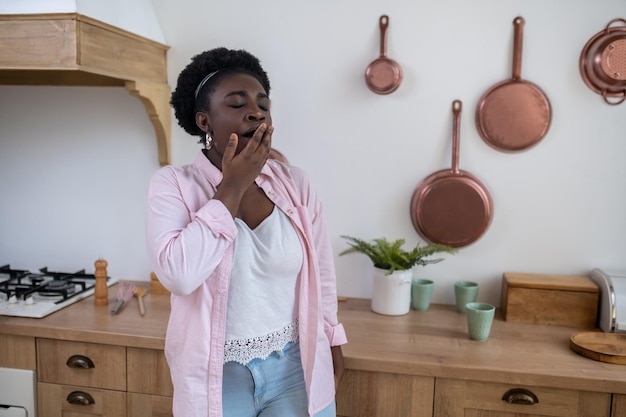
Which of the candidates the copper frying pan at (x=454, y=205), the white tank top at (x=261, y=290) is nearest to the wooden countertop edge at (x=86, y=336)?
the white tank top at (x=261, y=290)

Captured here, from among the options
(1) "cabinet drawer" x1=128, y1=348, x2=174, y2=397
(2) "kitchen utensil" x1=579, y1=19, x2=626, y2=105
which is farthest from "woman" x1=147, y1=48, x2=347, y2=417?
(2) "kitchen utensil" x1=579, y1=19, x2=626, y2=105

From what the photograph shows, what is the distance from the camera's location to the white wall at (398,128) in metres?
1.85

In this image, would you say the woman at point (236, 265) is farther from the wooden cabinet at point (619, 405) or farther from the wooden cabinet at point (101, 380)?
the wooden cabinet at point (619, 405)

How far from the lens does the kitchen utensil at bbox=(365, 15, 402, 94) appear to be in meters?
1.89

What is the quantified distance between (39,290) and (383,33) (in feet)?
4.75

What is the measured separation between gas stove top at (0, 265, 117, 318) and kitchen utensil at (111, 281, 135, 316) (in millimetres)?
152

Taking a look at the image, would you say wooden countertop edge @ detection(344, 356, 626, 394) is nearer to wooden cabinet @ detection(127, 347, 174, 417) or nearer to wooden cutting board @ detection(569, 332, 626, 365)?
wooden cutting board @ detection(569, 332, 626, 365)

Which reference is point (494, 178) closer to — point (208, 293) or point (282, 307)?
point (282, 307)

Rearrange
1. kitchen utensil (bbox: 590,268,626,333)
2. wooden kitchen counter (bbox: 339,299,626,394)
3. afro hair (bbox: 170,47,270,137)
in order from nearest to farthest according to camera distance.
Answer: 1. afro hair (bbox: 170,47,270,137)
2. wooden kitchen counter (bbox: 339,299,626,394)
3. kitchen utensil (bbox: 590,268,626,333)

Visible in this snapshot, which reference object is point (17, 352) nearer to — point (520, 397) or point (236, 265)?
point (236, 265)

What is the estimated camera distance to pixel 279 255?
128cm

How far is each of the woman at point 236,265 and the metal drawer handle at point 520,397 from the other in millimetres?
463

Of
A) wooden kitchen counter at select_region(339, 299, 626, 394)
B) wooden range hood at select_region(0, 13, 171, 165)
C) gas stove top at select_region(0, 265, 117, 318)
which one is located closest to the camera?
wooden kitchen counter at select_region(339, 299, 626, 394)

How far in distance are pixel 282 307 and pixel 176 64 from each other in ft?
3.78
